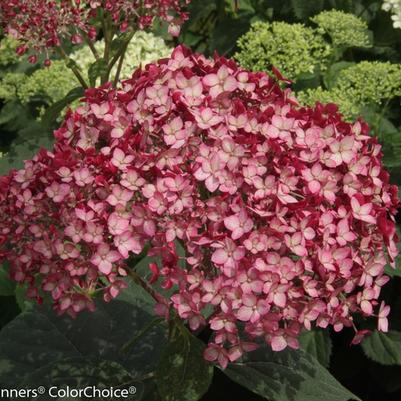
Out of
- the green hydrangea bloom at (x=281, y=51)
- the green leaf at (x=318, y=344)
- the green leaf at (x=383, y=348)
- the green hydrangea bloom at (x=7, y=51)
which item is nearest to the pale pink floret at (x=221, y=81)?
the green hydrangea bloom at (x=281, y=51)

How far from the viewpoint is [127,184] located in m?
1.45

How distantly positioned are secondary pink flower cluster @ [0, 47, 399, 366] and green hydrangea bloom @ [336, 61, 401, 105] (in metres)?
0.82

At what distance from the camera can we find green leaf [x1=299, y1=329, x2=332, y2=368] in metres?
2.26

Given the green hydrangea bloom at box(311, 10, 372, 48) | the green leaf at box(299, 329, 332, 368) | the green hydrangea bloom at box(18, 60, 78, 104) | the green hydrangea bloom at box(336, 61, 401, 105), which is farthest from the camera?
the green hydrangea bloom at box(18, 60, 78, 104)

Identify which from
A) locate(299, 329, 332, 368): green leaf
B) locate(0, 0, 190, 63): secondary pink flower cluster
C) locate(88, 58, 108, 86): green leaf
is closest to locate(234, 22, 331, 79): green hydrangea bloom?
locate(0, 0, 190, 63): secondary pink flower cluster

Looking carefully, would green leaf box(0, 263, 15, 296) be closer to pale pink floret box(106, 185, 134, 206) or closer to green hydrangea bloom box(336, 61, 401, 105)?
pale pink floret box(106, 185, 134, 206)

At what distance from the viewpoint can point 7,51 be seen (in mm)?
3236

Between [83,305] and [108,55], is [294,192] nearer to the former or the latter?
[83,305]

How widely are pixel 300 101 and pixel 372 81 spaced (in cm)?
22

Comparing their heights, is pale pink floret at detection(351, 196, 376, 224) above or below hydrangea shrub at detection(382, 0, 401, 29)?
above

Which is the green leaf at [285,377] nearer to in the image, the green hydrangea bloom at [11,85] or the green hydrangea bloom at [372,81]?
the green hydrangea bloom at [372,81]

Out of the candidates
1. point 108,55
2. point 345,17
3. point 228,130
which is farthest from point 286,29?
point 228,130

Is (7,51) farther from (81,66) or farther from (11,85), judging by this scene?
(81,66)

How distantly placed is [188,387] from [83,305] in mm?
248
